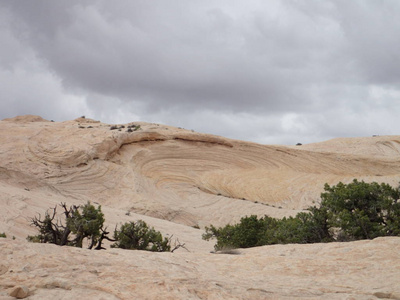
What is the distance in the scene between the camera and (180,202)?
92.5 feet

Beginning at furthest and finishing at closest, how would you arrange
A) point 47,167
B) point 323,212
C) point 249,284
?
point 47,167 < point 323,212 < point 249,284

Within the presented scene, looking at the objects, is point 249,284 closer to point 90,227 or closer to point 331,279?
point 331,279

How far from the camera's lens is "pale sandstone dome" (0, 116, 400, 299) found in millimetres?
4559

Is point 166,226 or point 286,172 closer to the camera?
point 166,226

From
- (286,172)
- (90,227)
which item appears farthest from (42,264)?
(286,172)

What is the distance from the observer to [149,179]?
30.0 metres

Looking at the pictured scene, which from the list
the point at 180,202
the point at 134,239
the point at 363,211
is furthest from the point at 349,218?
the point at 180,202

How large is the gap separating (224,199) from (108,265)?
24.7 metres

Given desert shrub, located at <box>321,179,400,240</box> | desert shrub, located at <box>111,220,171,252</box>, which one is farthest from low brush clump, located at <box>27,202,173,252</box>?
desert shrub, located at <box>321,179,400,240</box>

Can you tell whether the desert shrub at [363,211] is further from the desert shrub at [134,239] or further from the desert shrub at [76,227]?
the desert shrub at [76,227]

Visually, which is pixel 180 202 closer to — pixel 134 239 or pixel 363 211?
pixel 134 239

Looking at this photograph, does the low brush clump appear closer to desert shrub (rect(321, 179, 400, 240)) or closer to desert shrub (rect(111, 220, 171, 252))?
desert shrub (rect(111, 220, 171, 252))

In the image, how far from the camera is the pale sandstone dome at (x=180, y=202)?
15.0 ft

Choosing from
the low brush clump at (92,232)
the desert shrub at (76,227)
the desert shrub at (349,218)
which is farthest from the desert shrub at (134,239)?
the desert shrub at (349,218)
